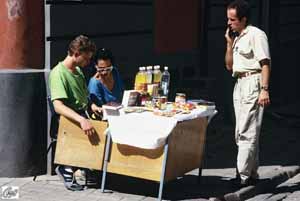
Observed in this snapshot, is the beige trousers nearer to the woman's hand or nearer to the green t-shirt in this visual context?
the woman's hand

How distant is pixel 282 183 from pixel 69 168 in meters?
2.49

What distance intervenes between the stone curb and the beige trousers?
0.17 meters

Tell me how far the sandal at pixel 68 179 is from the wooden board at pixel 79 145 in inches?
6.4

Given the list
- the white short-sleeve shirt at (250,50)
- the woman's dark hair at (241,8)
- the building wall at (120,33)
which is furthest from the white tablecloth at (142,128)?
the building wall at (120,33)

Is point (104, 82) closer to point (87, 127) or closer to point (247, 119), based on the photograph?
point (87, 127)

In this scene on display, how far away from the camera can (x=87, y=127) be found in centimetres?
682

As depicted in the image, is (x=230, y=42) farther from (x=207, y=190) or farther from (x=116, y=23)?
(x=116, y=23)

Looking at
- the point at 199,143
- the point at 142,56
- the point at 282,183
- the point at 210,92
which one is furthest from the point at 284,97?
the point at 199,143

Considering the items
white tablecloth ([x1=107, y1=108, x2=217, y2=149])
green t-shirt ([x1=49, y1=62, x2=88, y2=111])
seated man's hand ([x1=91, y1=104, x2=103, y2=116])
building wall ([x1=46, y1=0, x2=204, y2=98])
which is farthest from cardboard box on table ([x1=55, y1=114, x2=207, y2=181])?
building wall ([x1=46, y1=0, x2=204, y2=98])

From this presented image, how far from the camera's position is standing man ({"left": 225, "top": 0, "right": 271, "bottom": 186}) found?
23.4ft

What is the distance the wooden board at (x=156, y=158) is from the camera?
6680mm

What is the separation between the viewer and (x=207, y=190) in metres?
7.37

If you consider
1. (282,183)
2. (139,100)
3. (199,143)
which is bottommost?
(282,183)

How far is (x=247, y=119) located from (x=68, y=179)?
1.87 m
